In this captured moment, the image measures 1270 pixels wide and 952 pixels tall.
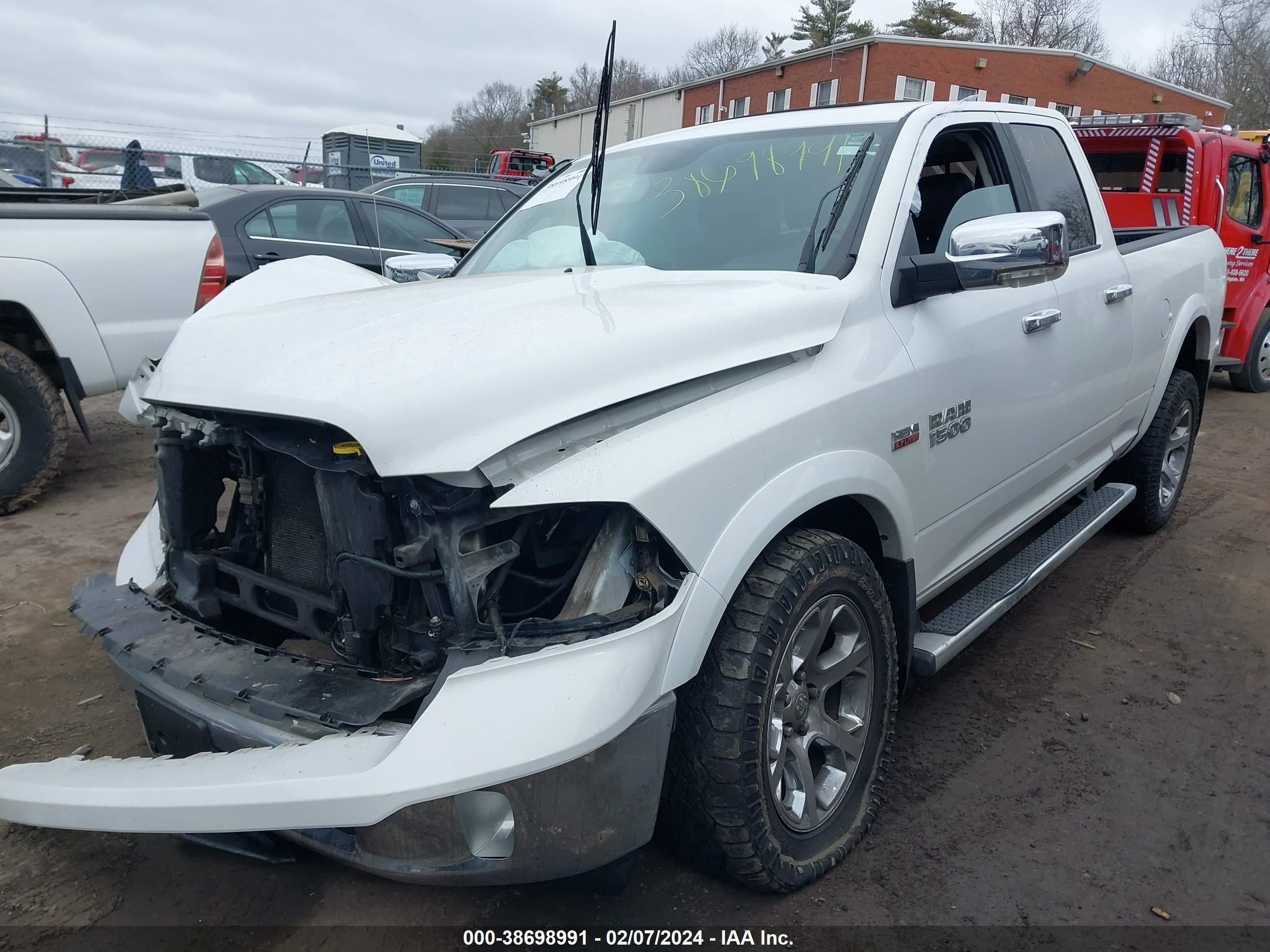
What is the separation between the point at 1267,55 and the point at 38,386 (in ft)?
138

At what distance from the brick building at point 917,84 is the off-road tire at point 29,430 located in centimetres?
2131

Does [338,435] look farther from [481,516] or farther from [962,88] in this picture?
[962,88]

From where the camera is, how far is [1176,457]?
5.09 metres

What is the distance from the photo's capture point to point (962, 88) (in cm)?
2745

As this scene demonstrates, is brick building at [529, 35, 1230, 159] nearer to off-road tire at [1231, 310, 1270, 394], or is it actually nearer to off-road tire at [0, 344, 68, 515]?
off-road tire at [1231, 310, 1270, 394]

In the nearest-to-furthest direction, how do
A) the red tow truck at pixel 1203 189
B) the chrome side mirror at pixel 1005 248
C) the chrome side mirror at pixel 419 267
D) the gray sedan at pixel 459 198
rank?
1. the chrome side mirror at pixel 1005 248
2. the chrome side mirror at pixel 419 267
3. the red tow truck at pixel 1203 189
4. the gray sedan at pixel 459 198

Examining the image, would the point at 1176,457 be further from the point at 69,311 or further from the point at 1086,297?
the point at 69,311

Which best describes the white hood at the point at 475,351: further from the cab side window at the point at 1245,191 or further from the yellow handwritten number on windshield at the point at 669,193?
the cab side window at the point at 1245,191

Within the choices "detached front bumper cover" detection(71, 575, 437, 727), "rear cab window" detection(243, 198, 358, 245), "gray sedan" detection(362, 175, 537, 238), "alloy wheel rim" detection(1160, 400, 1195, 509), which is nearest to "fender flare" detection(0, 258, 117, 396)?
"rear cab window" detection(243, 198, 358, 245)

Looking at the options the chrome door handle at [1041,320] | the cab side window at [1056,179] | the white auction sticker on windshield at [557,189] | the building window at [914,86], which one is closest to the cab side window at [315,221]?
the white auction sticker on windshield at [557,189]

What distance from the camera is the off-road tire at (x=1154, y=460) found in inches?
183

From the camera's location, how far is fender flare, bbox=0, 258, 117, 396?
4723 mm

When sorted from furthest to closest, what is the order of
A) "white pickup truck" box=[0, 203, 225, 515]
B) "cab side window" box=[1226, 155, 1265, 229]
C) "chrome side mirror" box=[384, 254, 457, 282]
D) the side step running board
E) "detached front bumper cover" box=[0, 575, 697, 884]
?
1. "cab side window" box=[1226, 155, 1265, 229]
2. "white pickup truck" box=[0, 203, 225, 515]
3. "chrome side mirror" box=[384, 254, 457, 282]
4. the side step running board
5. "detached front bumper cover" box=[0, 575, 697, 884]

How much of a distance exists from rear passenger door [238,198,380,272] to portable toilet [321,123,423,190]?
8.76 meters
